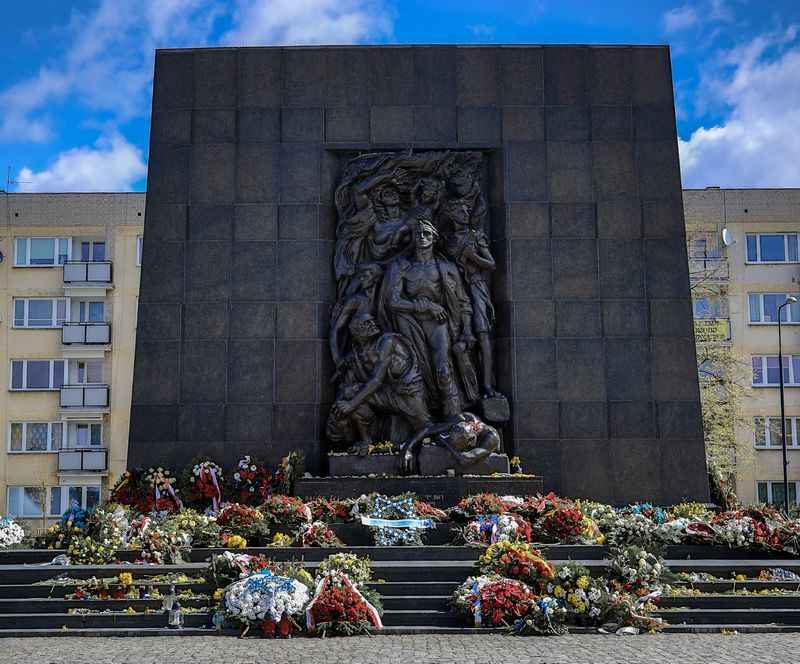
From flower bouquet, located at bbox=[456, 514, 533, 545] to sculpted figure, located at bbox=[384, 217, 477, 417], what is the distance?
341 centimetres

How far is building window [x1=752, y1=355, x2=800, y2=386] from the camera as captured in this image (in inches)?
1731

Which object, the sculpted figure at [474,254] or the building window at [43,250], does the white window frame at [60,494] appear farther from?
the sculpted figure at [474,254]

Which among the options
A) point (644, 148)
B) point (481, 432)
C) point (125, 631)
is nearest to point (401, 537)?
point (481, 432)

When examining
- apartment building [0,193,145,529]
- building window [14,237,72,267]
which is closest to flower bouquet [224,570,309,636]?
apartment building [0,193,145,529]

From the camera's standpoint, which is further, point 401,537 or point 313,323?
point 313,323

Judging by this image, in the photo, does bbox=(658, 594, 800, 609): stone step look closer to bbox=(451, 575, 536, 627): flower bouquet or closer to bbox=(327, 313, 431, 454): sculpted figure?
bbox=(451, 575, 536, 627): flower bouquet

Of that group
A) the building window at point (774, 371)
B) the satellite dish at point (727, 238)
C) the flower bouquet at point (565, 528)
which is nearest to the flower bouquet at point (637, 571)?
the flower bouquet at point (565, 528)

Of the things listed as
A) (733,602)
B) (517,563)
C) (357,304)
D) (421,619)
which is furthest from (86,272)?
(733,602)

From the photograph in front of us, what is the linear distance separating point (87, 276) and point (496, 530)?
30577 millimetres

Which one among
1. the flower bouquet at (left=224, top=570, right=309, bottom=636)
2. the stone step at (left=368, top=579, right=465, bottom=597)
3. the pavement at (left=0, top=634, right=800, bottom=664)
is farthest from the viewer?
the stone step at (left=368, top=579, right=465, bottom=597)

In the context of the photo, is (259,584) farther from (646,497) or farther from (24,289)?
(24,289)

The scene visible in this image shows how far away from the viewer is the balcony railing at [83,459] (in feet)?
138

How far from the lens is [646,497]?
20.8 meters

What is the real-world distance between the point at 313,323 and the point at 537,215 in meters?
4.80
